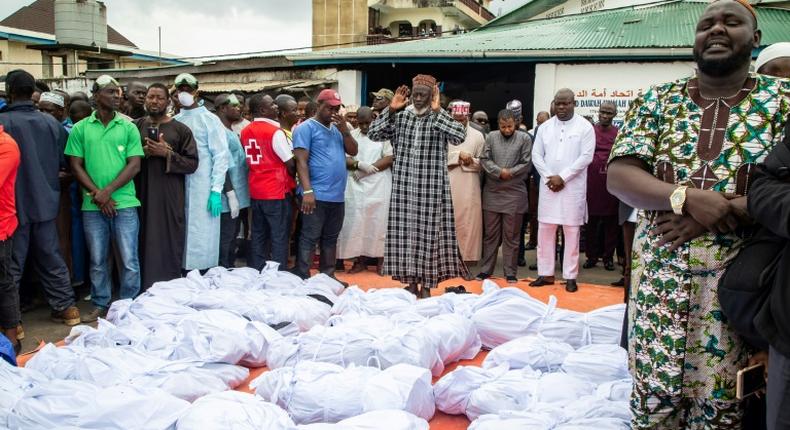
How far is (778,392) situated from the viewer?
1635 millimetres

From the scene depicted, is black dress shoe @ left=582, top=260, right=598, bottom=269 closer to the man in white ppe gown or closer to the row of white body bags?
the man in white ppe gown

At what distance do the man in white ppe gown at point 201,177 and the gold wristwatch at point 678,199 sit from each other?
15.0 feet

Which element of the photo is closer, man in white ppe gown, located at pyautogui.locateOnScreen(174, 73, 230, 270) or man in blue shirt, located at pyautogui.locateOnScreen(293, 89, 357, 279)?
man in white ppe gown, located at pyautogui.locateOnScreen(174, 73, 230, 270)

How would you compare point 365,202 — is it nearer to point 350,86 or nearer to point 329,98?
point 329,98

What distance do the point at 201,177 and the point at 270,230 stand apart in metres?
0.92

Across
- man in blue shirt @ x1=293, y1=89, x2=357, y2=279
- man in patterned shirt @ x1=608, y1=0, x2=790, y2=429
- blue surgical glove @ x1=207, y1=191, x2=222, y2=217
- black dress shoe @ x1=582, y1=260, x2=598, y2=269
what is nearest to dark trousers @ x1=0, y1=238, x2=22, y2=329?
blue surgical glove @ x1=207, y1=191, x2=222, y2=217

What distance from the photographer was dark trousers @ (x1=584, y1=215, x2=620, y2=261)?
7.42 meters

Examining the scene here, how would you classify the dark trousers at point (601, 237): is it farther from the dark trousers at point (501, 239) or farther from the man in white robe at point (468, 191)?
the man in white robe at point (468, 191)

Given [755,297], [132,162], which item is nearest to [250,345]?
[132,162]

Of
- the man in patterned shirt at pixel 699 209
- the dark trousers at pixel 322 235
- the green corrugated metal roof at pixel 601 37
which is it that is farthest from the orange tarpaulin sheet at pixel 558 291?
the green corrugated metal roof at pixel 601 37

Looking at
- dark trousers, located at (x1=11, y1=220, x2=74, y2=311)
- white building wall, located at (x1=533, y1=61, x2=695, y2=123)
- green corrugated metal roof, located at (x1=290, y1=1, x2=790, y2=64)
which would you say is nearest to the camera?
dark trousers, located at (x1=11, y1=220, x2=74, y2=311)

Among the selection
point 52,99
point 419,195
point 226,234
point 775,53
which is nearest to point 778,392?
point 775,53

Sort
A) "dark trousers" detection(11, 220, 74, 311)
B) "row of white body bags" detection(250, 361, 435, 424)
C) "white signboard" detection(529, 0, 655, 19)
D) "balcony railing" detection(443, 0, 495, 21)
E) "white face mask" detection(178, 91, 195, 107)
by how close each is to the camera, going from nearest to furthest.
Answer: "row of white body bags" detection(250, 361, 435, 424), "dark trousers" detection(11, 220, 74, 311), "white face mask" detection(178, 91, 195, 107), "white signboard" detection(529, 0, 655, 19), "balcony railing" detection(443, 0, 495, 21)

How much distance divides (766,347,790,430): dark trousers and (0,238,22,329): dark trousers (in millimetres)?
4257
